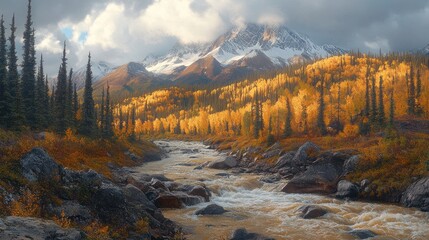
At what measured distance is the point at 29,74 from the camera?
64312 millimetres

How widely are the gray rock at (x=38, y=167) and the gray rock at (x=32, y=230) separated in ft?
17.7

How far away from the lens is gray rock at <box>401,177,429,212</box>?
101 ft

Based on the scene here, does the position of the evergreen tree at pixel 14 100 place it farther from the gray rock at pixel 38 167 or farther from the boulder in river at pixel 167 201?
the gray rock at pixel 38 167

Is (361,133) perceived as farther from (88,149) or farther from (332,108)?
(88,149)

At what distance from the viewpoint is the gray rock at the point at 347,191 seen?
36.8 meters

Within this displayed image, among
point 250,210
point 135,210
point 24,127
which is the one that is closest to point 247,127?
point 24,127

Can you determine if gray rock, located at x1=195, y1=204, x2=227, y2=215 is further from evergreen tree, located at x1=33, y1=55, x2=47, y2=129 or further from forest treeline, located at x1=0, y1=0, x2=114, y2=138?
evergreen tree, located at x1=33, y1=55, x2=47, y2=129

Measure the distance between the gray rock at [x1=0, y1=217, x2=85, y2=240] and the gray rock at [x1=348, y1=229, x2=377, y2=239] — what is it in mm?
18727

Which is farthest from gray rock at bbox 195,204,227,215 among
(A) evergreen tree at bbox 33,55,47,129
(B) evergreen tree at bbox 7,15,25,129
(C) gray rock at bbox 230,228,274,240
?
(A) evergreen tree at bbox 33,55,47,129

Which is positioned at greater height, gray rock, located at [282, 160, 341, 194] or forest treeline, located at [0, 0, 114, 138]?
forest treeline, located at [0, 0, 114, 138]

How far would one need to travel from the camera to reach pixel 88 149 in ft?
174

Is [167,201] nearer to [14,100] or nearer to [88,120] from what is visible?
[14,100]

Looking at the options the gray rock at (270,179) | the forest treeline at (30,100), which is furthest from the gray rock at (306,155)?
the forest treeline at (30,100)

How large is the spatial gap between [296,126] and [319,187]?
219 ft
